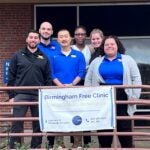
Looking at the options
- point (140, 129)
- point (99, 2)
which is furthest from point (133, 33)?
point (140, 129)

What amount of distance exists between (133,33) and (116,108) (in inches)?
215

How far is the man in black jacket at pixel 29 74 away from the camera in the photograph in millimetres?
7375

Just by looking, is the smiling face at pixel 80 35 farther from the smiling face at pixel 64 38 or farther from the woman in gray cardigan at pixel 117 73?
the woman in gray cardigan at pixel 117 73

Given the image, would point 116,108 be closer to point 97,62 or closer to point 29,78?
point 97,62

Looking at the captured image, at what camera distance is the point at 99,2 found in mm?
12398

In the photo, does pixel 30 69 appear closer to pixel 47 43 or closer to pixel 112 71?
pixel 47 43

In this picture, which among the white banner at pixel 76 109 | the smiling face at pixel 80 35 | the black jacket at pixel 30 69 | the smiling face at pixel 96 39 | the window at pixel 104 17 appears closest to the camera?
the white banner at pixel 76 109

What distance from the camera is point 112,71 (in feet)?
23.7

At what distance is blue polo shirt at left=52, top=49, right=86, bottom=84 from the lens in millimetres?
7621

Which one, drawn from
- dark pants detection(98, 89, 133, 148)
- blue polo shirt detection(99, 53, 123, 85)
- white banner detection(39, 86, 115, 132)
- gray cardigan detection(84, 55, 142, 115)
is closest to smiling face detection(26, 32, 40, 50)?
white banner detection(39, 86, 115, 132)

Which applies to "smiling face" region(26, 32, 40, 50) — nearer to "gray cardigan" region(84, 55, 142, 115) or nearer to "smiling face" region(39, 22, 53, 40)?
"smiling face" region(39, 22, 53, 40)

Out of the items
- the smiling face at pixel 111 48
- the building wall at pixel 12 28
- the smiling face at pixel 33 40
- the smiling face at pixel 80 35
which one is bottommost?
the smiling face at pixel 111 48

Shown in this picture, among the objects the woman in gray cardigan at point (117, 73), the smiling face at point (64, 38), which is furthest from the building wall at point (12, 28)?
the woman in gray cardigan at point (117, 73)

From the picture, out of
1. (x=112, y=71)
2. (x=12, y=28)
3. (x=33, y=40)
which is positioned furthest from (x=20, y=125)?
(x=12, y=28)
